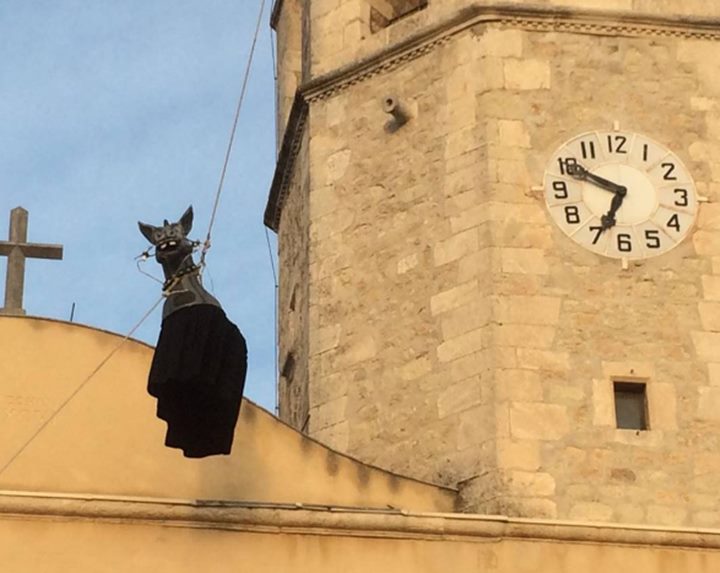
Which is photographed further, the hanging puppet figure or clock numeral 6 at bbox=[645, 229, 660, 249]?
clock numeral 6 at bbox=[645, 229, 660, 249]

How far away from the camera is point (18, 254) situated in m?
15.1

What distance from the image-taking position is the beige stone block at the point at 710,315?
1547cm

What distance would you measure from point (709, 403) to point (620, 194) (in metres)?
1.44

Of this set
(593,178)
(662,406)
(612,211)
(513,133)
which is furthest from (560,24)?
(662,406)

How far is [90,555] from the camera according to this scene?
537 inches

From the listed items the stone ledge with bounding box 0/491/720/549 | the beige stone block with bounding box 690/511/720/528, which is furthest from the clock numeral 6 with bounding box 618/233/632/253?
the stone ledge with bounding box 0/491/720/549

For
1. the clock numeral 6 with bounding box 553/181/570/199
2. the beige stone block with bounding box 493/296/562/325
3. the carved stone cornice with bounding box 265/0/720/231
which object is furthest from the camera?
the carved stone cornice with bounding box 265/0/720/231

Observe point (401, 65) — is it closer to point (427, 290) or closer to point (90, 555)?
point (427, 290)

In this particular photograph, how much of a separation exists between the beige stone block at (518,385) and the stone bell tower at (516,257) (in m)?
0.01

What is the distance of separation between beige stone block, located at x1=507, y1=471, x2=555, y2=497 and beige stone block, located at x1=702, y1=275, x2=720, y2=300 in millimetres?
1608

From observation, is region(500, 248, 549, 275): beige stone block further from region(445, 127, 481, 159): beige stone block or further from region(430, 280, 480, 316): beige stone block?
region(445, 127, 481, 159): beige stone block

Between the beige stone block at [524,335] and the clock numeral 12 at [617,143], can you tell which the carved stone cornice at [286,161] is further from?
the beige stone block at [524,335]

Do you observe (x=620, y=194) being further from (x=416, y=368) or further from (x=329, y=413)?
(x=329, y=413)

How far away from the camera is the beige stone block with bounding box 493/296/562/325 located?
15297 millimetres
